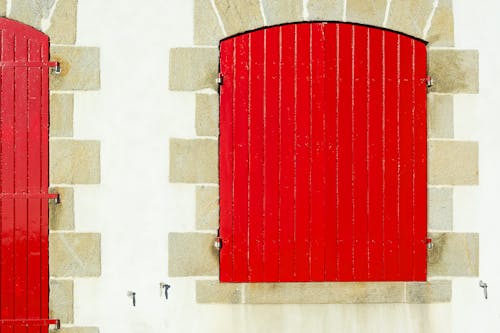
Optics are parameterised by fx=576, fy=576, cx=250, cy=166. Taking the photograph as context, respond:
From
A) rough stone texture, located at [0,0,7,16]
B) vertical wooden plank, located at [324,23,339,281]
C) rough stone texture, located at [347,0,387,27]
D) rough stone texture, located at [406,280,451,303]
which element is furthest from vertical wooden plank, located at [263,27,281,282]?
rough stone texture, located at [0,0,7,16]

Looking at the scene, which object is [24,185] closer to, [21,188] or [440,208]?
[21,188]

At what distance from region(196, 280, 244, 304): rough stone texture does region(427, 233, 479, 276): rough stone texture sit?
1.29m

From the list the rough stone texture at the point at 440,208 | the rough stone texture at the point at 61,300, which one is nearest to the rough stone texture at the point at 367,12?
the rough stone texture at the point at 440,208

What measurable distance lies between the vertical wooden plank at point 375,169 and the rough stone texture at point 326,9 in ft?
1.22

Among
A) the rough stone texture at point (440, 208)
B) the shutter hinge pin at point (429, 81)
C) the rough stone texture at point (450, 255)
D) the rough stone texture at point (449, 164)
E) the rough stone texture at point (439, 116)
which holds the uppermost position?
the shutter hinge pin at point (429, 81)

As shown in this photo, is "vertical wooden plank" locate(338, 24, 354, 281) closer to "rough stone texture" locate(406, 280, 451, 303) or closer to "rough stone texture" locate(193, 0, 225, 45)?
"rough stone texture" locate(406, 280, 451, 303)

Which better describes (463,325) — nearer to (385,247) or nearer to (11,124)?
(385,247)

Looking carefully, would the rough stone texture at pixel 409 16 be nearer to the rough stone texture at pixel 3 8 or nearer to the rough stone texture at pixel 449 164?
the rough stone texture at pixel 449 164

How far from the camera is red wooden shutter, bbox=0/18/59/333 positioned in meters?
3.83

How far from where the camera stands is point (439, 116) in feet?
12.7

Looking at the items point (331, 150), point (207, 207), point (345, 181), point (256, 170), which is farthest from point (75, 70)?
point (345, 181)

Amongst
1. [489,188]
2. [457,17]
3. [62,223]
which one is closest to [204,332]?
[62,223]

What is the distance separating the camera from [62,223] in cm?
382

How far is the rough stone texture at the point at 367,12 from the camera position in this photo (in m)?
3.86
